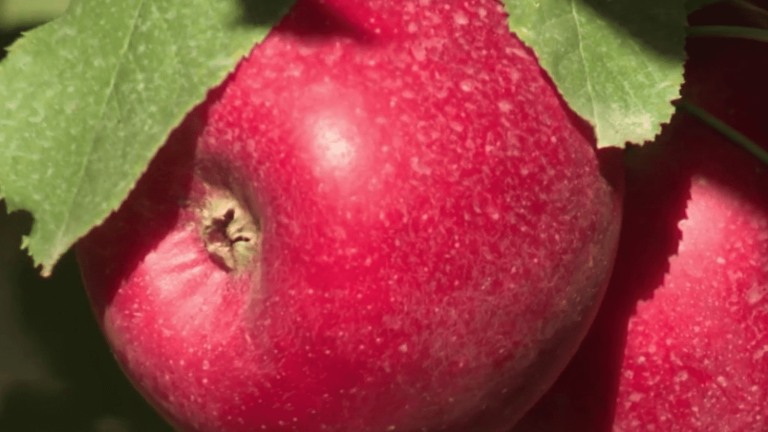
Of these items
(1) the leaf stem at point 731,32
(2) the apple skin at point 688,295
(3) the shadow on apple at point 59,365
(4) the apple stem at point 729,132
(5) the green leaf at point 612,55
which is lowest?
(3) the shadow on apple at point 59,365

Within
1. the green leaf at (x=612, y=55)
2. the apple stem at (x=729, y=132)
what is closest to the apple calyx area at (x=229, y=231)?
the green leaf at (x=612, y=55)

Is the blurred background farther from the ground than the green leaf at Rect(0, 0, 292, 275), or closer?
closer

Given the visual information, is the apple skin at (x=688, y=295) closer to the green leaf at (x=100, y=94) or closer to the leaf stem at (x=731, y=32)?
the leaf stem at (x=731, y=32)

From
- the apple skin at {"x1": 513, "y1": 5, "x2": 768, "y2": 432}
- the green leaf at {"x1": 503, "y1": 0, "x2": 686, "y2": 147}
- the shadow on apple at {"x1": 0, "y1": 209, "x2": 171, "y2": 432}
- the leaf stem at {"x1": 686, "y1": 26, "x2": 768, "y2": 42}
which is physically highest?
the green leaf at {"x1": 503, "y1": 0, "x2": 686, "y2": 147}

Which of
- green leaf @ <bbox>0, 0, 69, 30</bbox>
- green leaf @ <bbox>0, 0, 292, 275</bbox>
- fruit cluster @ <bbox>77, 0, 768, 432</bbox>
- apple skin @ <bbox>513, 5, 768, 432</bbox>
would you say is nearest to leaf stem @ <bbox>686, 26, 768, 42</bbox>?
apple skin @ <bbox>513, 5, 768, 432</bbox>

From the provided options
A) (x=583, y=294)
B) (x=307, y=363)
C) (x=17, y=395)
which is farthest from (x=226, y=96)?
(x=17, y=395)

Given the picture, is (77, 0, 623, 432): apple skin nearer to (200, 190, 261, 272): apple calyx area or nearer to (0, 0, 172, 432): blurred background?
(200, 190, 261, 272): apple calyx area

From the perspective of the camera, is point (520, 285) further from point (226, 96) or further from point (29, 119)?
point (29, 119)
